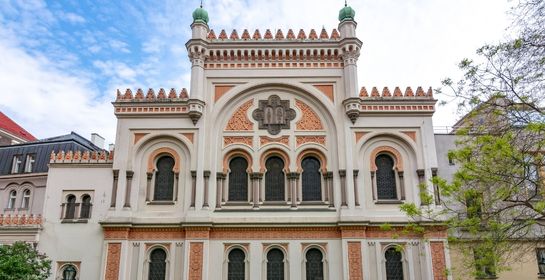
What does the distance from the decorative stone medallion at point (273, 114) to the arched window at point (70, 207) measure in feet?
33.3

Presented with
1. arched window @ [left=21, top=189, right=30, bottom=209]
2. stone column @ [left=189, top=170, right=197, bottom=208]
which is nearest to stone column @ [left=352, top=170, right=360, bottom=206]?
stone column @ [left=189, top=170, right=197, bottom=208]

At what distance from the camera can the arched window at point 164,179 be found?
24750 millimetres

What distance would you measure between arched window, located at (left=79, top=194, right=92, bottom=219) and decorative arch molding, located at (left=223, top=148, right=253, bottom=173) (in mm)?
7030

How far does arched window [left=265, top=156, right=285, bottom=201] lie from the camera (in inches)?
969

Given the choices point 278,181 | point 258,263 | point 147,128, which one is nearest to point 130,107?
point 147,128

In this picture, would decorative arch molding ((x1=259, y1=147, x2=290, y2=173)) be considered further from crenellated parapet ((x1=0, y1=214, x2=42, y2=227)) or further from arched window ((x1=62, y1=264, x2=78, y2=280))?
crenellated parapet ((x1=0, y1=214, x2=42, y2=227))

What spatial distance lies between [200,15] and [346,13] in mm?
8175

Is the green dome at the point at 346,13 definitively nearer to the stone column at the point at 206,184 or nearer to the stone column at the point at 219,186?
the stone column at the point at 219,186

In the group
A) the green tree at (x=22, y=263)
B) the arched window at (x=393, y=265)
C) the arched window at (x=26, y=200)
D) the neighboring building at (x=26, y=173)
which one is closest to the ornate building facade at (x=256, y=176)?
the arched window at (x=393, y=265)

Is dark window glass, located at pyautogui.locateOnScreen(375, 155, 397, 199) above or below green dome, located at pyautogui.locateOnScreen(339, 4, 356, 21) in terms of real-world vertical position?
below

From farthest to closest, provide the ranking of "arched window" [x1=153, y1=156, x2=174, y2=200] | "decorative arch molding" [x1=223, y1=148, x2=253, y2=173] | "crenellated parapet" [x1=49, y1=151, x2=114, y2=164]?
"crenellated parapet" [x1=49, y1=151, x2=114, y2=164] < "decorative arch molding" [x1=223, y1=148, x2=253, y2=173] < "arched window" [x1=153, y1=156, x2=174, y2=200]

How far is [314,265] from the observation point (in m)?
23.5

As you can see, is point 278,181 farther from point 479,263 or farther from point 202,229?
point 479,263

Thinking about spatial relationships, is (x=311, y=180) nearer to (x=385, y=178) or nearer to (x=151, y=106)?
(x=385, y=178)
